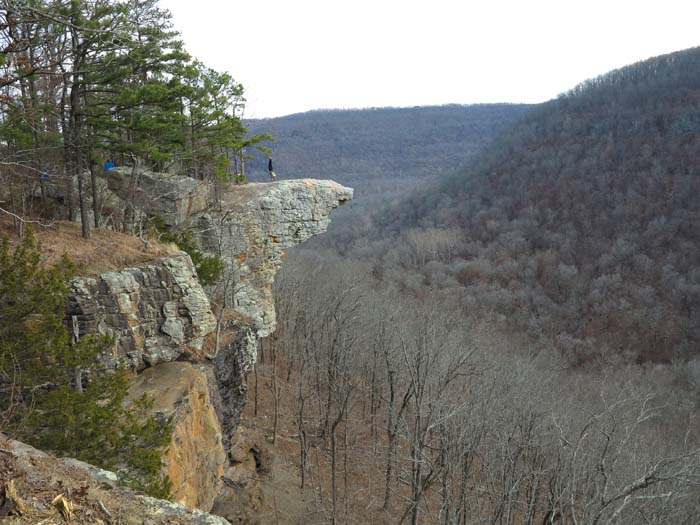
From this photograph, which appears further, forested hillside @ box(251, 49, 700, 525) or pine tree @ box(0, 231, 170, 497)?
forested hillside @ box(251, 49, 700, 525)

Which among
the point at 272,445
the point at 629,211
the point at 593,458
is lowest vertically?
the point at 272,445

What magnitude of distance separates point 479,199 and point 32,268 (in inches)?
2671

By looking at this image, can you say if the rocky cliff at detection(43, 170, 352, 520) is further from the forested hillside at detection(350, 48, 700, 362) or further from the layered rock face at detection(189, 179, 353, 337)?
the forested hillside at detection(350, 48, 700, 362)

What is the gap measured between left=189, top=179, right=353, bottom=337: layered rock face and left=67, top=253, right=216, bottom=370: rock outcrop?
391 cm

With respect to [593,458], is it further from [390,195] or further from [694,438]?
[390,195]

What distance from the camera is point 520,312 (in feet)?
154

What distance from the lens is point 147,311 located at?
11484 mm

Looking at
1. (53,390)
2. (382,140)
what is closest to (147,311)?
(53,390)

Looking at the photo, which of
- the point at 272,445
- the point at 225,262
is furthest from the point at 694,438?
the point at 225,262

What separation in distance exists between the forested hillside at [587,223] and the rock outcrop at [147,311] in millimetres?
36054

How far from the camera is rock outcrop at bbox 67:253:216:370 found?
32.9 feet

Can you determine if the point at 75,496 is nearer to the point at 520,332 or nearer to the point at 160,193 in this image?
the point at 160,193

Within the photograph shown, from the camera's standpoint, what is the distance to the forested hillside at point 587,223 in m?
44.8

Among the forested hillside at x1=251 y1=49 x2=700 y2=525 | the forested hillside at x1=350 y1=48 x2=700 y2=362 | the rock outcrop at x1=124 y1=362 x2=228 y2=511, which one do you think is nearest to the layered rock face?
the rock outcrop at x1=124 y1=362 x2=228 y2=511
